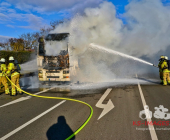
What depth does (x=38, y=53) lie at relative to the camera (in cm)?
1014

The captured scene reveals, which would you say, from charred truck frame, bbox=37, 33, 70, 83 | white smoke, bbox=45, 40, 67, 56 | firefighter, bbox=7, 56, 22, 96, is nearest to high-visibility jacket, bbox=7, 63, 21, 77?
firefighter, bbox=7, 56, 22, 96

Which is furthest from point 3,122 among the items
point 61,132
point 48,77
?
point 48,77

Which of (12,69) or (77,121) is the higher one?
(12,69)

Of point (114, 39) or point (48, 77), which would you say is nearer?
point (48, 77)

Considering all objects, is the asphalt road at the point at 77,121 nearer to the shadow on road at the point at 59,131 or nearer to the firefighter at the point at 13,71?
the shadow on road at the point at 59,131

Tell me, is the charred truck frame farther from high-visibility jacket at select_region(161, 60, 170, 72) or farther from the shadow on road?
high-visibility jacket at select_region(161, 60, 170, 72)

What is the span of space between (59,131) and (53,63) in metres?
6.50

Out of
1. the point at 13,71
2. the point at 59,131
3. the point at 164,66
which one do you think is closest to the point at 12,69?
the point at 13,71

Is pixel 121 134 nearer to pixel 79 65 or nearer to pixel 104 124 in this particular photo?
pixel 104 124

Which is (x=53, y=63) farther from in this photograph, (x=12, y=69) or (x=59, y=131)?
(x=59, y=131)

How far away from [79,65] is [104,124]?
709 cm

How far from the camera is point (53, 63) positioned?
1004cm

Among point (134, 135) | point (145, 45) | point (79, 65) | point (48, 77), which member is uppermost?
point (145, 45)

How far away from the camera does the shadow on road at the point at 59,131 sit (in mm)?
Answer: 3697
